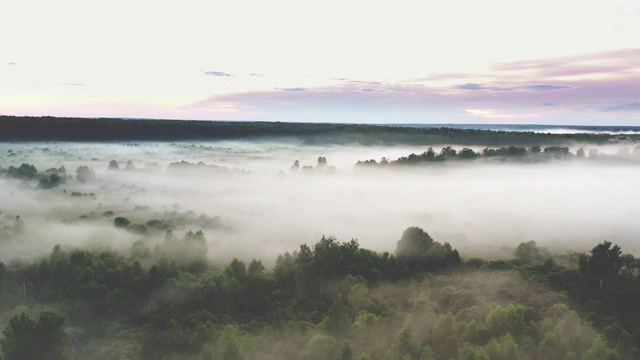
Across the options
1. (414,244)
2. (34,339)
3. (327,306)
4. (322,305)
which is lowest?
(327,306)

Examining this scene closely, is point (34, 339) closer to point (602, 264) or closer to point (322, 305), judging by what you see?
point (322, 305)

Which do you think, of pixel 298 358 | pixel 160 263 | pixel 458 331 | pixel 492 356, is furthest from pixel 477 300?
pixel 160 263

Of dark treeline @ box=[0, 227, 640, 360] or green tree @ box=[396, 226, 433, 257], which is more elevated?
green tree @ box=[396, 226, 433, 257]

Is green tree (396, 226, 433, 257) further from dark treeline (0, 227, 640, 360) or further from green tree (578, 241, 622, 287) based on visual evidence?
A: green tree (578, 241, 622, 287)

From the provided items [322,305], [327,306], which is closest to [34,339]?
[322,305]

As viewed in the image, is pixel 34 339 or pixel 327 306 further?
pixel 327 306

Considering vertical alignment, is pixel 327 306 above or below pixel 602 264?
below

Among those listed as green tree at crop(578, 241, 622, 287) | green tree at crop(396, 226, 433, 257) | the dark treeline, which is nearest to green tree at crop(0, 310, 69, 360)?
the dark treeline

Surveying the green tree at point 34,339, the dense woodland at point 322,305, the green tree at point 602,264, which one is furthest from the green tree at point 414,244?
the green tree at point 34,339

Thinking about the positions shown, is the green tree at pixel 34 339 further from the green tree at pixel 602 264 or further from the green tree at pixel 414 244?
the green tree at pixel 602 264

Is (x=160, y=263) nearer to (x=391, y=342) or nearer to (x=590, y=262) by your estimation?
(x=391, y=342)
